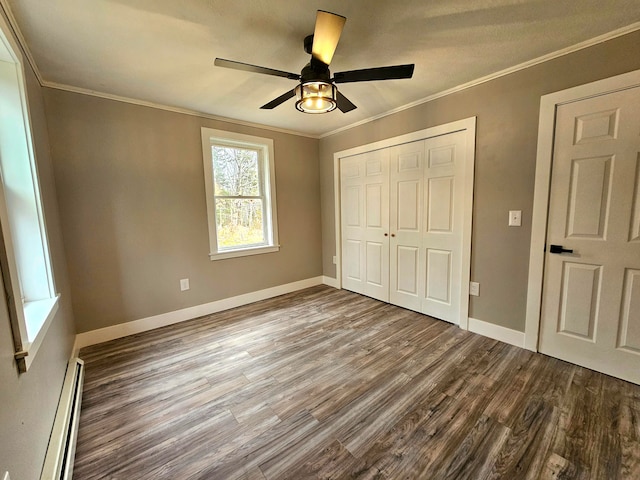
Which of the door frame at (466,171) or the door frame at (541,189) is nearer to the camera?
the door frame at (541,189)

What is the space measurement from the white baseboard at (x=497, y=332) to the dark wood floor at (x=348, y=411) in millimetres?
85

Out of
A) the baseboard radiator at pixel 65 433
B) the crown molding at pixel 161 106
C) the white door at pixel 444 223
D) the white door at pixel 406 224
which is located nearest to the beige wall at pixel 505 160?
the white door at pixel 444 223

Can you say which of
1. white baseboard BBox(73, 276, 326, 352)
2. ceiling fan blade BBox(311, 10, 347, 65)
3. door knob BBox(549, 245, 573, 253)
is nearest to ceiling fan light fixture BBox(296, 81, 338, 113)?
ceiling fan blade BBox(311, 10, 347, 65)

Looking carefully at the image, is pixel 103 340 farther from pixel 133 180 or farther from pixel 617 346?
pixel 617 346

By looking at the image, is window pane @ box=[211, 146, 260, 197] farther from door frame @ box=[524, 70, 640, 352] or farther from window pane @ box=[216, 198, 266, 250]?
door frame @ box=[524, 70, 640, 352]

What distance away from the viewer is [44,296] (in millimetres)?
1743

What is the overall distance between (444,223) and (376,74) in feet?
5.59

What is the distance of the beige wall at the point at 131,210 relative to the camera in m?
2.37

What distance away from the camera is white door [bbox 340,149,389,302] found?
3.34 m

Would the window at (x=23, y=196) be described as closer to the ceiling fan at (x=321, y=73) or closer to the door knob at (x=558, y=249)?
the ceiling fan at (x=321, y=73)

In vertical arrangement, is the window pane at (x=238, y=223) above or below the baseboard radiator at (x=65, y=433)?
above

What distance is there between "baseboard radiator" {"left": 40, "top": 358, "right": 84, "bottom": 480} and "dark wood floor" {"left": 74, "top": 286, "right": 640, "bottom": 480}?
62mm

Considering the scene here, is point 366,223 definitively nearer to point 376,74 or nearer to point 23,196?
point 376,74

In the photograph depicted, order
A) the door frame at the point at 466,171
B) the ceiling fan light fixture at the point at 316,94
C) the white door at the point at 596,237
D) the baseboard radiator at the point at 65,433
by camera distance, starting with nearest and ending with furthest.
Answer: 1. the baseboard radiator at the point at 65,433
2. the ceiling fan light fixture at the point at 316,94
3. the white door at the point at 596,237
4. the door frame at the point at 466,171
